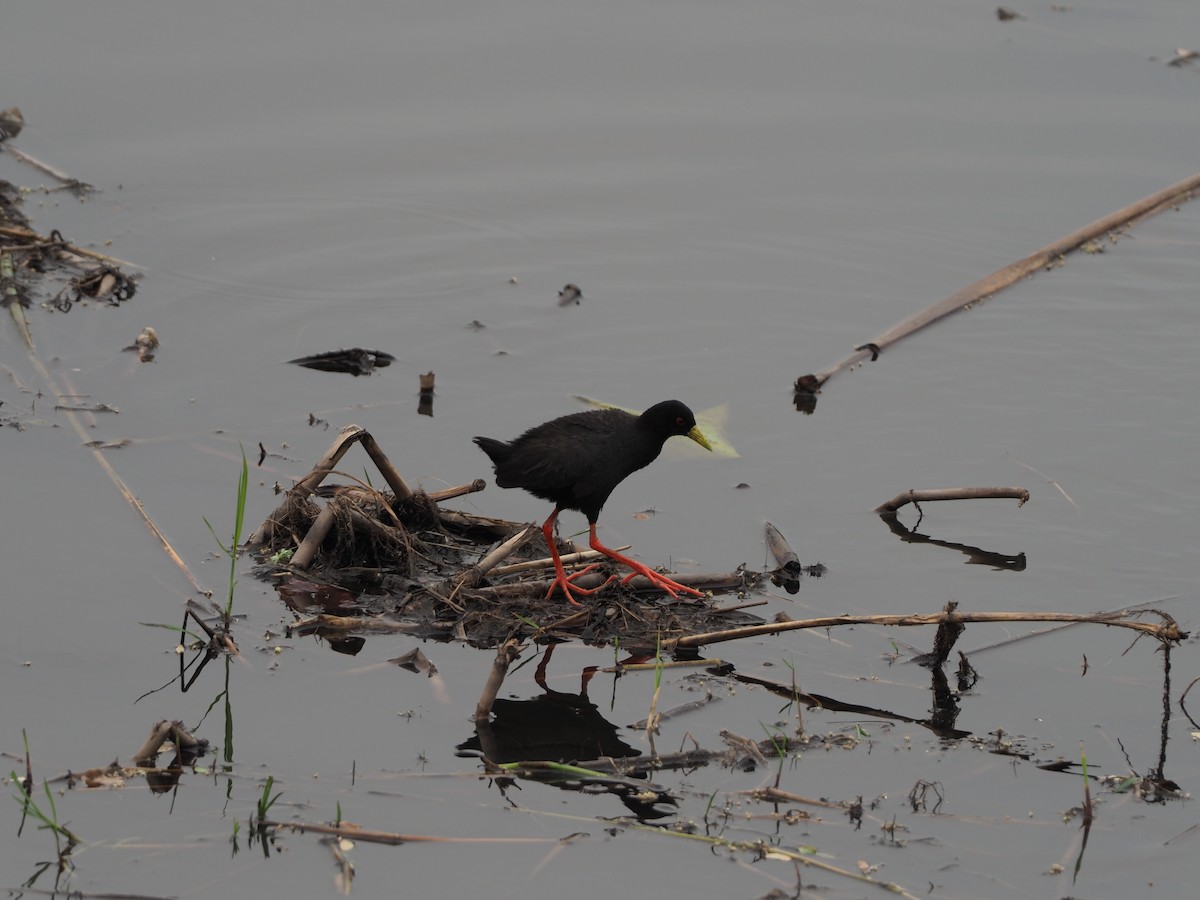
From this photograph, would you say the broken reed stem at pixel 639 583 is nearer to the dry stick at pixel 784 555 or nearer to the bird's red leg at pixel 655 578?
the bird's red leg at pixel 655 578

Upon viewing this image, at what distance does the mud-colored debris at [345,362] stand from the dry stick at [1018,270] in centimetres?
258

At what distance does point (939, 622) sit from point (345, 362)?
4591mm

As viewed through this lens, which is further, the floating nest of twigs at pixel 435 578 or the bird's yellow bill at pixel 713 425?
the bird's yellow bill at pixel 713 425

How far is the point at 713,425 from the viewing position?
870 cm

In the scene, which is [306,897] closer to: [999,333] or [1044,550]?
[1044,550]

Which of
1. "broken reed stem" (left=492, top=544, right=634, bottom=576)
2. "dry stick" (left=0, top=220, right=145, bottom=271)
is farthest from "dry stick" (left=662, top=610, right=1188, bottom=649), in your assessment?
"dry stick" (left=0, top=220, right=145, bottom=271)

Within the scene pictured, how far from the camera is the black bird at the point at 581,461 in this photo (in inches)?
262

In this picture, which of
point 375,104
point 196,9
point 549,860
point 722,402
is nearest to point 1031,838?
point 549,860

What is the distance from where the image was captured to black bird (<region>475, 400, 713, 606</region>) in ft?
21.8

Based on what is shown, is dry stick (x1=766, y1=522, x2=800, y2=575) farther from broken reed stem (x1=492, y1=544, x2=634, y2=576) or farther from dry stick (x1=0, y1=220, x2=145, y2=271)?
dry stick (x1=0, y1=220, x2=145, y2=271)

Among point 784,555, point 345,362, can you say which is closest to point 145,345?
point 345,362

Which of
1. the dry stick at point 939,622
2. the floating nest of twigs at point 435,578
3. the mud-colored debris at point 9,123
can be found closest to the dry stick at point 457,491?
the floating nest of twigs at point 435,578

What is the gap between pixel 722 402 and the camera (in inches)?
356

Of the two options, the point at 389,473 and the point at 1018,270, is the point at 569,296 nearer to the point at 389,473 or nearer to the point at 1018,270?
the point at 1018,270
